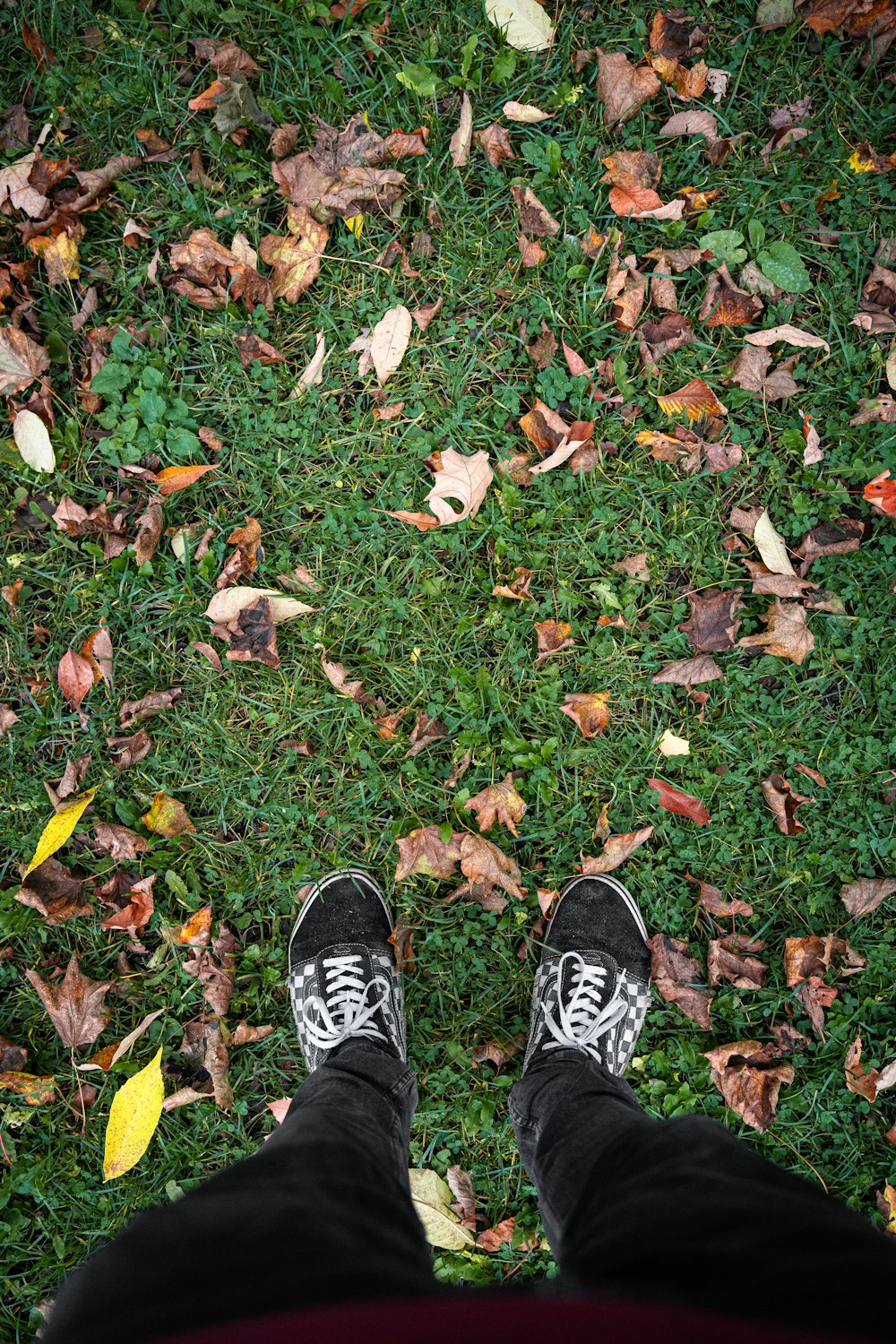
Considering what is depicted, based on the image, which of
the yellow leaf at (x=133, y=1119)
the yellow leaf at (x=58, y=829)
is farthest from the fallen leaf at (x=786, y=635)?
the yellow leaf at (x=133, y=1119)

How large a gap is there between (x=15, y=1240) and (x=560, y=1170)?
70.9 inches

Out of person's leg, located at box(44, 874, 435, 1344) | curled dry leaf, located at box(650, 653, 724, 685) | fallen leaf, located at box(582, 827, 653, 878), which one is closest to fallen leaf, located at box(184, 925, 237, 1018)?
person's leg, located at box(44, 874, 435, 1344)

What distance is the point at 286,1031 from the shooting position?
2.35 m

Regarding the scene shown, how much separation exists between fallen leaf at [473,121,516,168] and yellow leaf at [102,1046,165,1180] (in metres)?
3.09

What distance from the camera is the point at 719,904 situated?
2365mm

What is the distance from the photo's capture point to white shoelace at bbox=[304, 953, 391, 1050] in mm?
2252

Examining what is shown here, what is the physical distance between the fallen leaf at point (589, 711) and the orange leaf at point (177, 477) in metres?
1.42

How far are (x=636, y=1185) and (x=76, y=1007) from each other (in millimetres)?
1789

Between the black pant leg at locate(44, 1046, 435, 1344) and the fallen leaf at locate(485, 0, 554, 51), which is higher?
the fallen leaf at locate(485, 0, 554, 51)

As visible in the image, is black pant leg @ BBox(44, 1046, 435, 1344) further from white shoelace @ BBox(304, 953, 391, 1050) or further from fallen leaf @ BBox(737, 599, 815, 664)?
fallen leaf @ BBox(737, 599, 815, 664)

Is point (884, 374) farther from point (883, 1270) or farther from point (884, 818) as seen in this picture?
point (883, 1270)

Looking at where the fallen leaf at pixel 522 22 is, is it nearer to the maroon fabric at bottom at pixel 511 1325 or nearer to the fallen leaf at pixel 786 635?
the fallen leaf at pixel 786 635

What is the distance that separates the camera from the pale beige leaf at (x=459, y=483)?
2369 millimetres

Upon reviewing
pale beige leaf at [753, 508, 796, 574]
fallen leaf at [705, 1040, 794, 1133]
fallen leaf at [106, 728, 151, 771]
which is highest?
fallen leaf at [106, 728, 151, 771]
